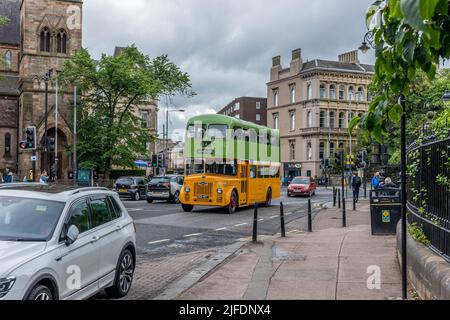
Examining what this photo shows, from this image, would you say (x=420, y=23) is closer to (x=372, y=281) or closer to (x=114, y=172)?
(x=372, y=281)

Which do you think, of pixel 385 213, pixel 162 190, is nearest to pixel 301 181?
pixel 162 190

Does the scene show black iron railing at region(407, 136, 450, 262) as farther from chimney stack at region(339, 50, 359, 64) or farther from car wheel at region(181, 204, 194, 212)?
chimney stack at region(339, 50, 359, 64)

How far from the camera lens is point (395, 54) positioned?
278 cm

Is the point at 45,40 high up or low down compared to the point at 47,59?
up

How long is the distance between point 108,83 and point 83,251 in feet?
134

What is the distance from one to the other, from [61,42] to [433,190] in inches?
2243

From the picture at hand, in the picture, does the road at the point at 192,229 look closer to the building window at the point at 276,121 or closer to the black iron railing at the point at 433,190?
the black iron railing at the point at 433,190

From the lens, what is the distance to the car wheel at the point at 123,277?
7066 millimetres

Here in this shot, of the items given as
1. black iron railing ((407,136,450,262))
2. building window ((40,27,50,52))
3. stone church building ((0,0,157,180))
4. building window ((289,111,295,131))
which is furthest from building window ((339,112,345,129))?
black iron railing ((407,136,450,262))

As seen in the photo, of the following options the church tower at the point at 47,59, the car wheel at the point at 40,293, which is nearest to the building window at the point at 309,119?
the church tower at the point at 47,59

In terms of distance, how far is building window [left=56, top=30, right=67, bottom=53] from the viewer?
189ft

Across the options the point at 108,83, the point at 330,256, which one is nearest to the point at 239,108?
the point at 108,83

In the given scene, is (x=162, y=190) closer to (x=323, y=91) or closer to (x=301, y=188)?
(x=301, y=188)

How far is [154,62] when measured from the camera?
49062 mm
